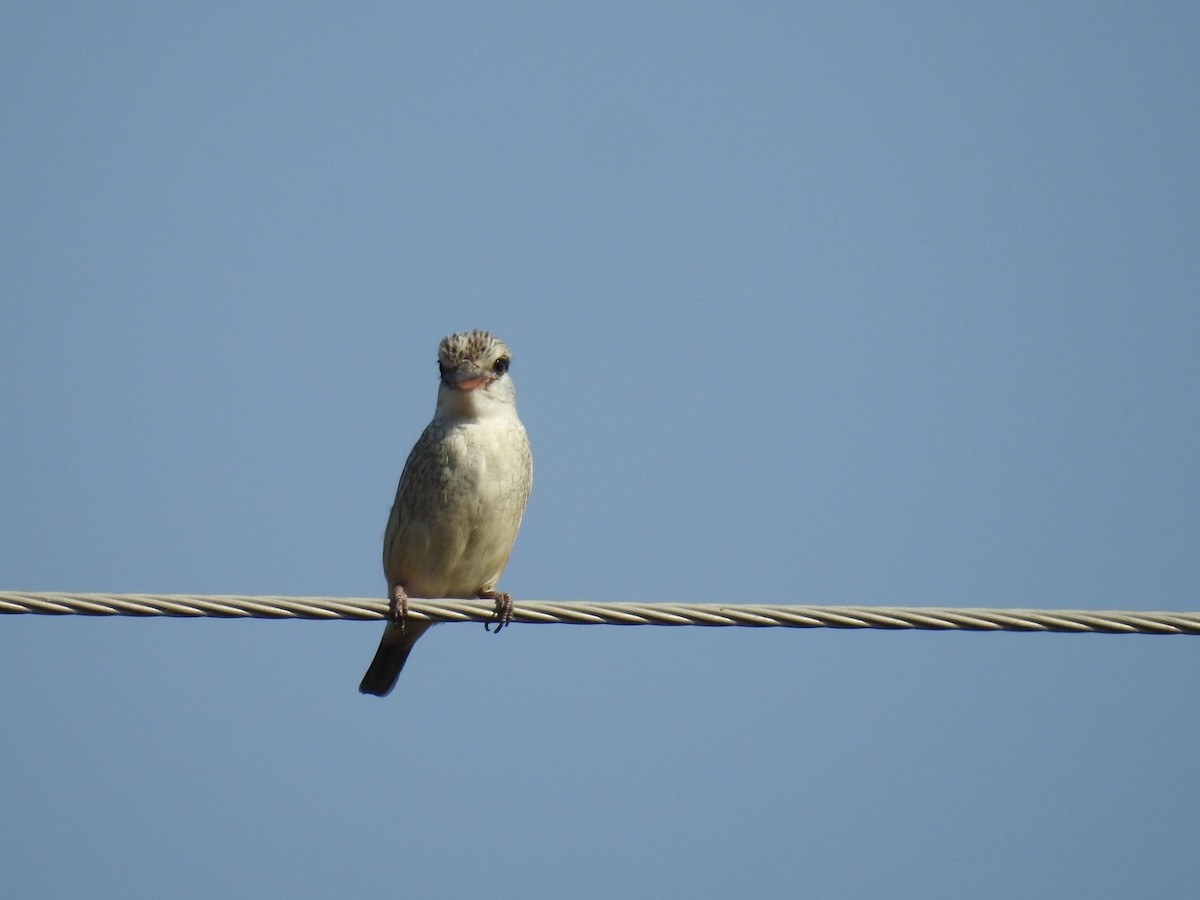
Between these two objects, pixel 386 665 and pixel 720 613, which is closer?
pixel 720 613

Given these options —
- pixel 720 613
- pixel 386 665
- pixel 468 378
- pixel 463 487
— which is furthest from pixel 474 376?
pixel 720 613

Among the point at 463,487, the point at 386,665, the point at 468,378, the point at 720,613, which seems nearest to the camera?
the point at 720,613

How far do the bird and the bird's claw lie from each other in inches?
2.3

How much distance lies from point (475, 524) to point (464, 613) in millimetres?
2100

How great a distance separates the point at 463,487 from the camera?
8.84m

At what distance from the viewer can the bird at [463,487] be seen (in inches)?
349

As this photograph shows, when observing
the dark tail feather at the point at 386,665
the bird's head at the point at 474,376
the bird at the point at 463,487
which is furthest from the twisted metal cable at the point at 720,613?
the dark tail feather at the point at 386,665

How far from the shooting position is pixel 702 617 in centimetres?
607

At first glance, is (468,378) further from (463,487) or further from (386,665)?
(386,665)

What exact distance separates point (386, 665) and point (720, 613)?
4.16 metres

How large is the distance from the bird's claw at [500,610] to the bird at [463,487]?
6 cm

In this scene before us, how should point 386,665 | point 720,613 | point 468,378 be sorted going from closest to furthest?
point 720,613 → point 468,378 → point 386,665

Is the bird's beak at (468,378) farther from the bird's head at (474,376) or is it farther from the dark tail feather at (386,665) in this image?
the dark tail feather at (386,665)

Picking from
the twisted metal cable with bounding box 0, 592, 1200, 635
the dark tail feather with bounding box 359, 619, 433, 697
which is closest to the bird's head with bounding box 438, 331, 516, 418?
the dark tail feather with bounding box 359, 619, 433, 697
